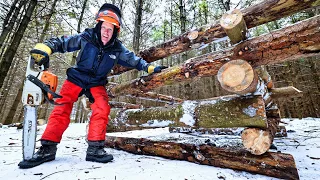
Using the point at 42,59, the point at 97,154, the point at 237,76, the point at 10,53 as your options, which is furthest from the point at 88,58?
the point at 10,53

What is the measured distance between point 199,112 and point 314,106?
10.6 meters

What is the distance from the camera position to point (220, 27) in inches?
85.8

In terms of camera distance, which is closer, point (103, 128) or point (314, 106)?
point (103, 128)

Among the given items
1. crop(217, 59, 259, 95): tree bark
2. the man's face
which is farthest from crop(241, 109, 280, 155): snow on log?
the man's face

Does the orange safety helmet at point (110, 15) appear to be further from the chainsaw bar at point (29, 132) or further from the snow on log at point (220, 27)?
the chainsaw bar at point (29, 132)

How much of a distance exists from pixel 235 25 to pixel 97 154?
2.00 meters

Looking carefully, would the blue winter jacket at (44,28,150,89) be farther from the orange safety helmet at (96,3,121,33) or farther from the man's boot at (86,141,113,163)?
the man's boot at (86,141,113,163)

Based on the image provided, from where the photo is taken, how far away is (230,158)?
166 cm

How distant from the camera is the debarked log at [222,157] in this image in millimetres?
1451

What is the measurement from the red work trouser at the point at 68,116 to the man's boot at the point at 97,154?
56mm

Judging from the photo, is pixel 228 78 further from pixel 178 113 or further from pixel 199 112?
pixel 178 113

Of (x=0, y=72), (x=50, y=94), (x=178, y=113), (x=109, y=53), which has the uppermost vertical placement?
(x=0, y=72)

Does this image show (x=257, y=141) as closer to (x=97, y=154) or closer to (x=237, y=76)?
(x=237, y=76)

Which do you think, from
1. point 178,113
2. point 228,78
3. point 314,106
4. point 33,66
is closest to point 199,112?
point 178,113
